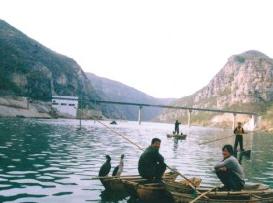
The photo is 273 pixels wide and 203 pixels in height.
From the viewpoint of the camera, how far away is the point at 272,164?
123 ft

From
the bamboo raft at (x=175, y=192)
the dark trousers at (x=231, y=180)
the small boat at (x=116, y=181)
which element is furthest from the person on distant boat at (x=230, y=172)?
the small boat at (x=116, y=181)

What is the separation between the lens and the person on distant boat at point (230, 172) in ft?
56.3

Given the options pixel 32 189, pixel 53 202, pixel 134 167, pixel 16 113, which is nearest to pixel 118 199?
pixel 53 202

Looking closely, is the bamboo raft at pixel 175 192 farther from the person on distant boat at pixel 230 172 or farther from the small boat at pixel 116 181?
the person on distant boat at pixel 230 172

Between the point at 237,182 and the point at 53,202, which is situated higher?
the point at 237,182

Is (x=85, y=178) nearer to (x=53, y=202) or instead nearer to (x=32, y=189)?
(x=32, y=189)

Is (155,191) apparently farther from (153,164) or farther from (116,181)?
(116,181)

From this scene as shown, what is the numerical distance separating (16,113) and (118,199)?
5350 inches

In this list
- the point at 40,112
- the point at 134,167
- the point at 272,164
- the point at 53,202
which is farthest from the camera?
the point at 40,112

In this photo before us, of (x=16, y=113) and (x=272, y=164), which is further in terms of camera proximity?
(x=16, y=113)

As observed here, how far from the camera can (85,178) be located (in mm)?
23344

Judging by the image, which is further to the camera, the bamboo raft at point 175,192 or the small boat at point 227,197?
the bamboo raft at point 175,192

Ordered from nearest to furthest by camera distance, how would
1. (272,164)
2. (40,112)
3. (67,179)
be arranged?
(67,179) < (272,164) < (40,112)

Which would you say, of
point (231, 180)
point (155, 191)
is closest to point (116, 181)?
point (155, 191)
